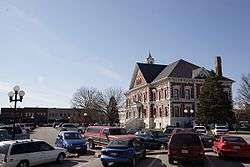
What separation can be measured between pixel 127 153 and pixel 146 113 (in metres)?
68.3

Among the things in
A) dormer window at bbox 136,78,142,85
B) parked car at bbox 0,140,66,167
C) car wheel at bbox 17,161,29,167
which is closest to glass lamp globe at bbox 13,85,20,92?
parked car at bbox 0,140,66,167

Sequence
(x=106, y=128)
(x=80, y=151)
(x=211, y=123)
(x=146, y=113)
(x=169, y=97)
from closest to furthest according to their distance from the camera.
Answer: (x=80, y=151)
(x=106, y=128)
(x=211, y=123)
(x=169, y=97)
(x=146, y=113)

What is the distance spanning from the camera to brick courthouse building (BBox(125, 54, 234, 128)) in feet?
244

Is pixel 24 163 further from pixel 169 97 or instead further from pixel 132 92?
pixel 132 92

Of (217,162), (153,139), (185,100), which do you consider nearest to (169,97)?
(185,100)

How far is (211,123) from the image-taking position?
2491 inches

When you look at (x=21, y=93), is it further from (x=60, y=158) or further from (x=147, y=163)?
(x=147, y=163)

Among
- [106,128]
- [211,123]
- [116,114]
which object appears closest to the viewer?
[106,128]

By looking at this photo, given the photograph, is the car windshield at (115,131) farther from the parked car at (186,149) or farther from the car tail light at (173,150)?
the car tail light at (173,150)

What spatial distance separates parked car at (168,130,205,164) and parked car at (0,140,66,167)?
257 inches

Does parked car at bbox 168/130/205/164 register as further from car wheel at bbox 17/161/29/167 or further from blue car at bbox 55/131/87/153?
blue car at bbox 55/131/87/153

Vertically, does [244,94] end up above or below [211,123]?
above

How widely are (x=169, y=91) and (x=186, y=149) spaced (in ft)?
186

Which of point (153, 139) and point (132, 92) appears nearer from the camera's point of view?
point (153, 139)
